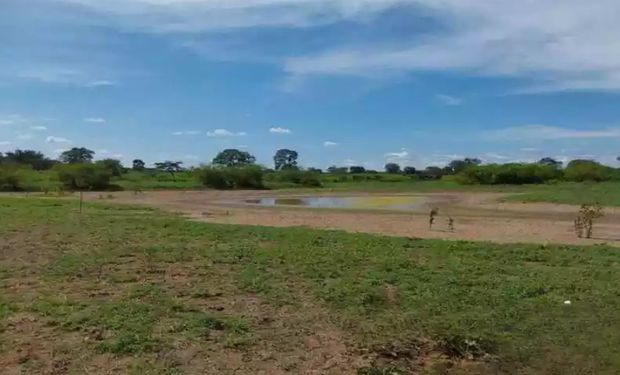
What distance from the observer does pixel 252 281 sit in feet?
38.1

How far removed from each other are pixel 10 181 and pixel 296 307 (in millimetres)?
67144

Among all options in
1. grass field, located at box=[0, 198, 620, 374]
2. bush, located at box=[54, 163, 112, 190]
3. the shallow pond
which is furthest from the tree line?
grass field, located at box=[0, 198, 620, 374]

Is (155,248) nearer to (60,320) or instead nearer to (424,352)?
(60,320)

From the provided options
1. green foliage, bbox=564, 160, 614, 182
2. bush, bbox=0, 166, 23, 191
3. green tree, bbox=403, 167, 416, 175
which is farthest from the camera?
green tree, bbox=403, 167, 416, 175

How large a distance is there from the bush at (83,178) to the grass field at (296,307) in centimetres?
6003

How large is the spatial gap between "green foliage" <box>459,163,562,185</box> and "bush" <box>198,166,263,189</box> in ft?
103

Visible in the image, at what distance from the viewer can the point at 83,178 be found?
245ft

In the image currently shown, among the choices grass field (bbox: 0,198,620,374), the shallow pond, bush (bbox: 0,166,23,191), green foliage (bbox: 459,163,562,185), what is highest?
green foliage (bbox: 459,163,562,185)

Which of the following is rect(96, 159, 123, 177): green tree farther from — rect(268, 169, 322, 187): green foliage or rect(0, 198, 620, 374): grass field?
rect(0, 198, 620, 374): grass field

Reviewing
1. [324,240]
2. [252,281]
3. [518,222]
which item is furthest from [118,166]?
[252,281]

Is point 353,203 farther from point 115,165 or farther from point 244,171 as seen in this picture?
point 115,165

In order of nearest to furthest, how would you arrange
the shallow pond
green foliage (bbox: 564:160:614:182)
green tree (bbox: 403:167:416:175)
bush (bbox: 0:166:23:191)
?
the shallow pond < bush (bbox: 0:166:23:191) < green foliage (bbox: 564:160:614:182) < green tree (bbox: 403:167:416:175)

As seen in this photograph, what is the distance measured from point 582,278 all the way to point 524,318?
4041 mm

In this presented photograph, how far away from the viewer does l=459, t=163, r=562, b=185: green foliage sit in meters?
97.7
